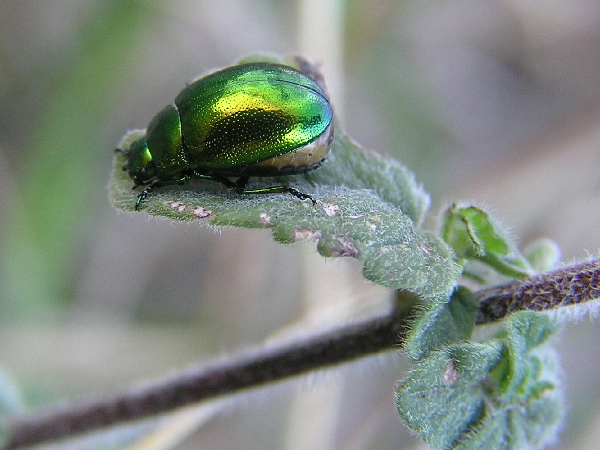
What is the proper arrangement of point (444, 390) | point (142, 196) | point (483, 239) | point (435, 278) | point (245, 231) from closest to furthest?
point (435, 278), point (444, 390), point (483, 239), point (142, 196), point (245, 231)

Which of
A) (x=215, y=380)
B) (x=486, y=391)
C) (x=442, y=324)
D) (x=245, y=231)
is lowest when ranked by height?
(x=245, y=231)

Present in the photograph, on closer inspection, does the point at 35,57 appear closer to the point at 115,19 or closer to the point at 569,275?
the point at 115,19

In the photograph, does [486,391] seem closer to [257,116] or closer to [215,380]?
[215,380]

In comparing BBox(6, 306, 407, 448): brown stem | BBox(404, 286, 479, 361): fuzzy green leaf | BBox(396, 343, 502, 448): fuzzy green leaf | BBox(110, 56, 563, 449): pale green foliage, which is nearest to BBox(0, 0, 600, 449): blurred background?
BBox(6, 306, 407, 448): brown stem

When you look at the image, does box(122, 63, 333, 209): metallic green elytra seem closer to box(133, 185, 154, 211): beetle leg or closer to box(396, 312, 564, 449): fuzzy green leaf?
box(133, 185, 154, 211): beetle leg

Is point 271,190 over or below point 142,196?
over

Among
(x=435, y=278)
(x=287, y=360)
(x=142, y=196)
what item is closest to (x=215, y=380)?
(x=287, y=360)

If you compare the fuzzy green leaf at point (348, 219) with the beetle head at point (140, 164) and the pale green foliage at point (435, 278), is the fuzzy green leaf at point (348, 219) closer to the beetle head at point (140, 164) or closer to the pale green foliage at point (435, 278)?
the pale green foliage at point (435, 278)

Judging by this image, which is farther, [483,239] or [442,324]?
[483,239]

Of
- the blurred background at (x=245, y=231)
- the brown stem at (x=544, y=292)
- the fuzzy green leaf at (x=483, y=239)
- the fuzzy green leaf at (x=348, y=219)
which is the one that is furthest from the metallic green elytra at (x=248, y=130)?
the blurred background at (x=245, y=231)
